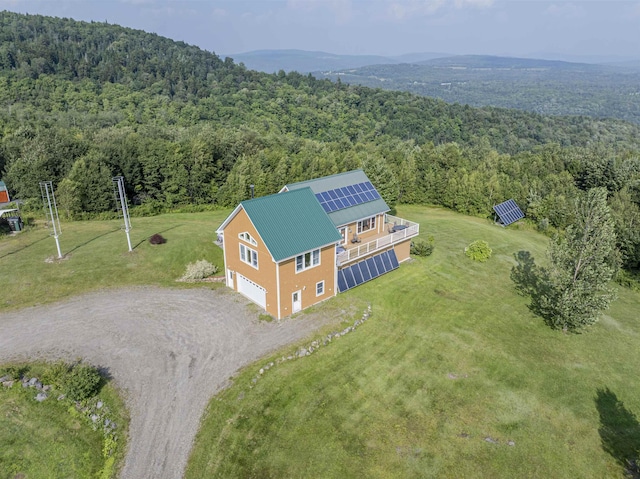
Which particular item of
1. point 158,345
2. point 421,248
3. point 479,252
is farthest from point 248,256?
point 479,252

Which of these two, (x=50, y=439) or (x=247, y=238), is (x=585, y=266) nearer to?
(x=247, y=238)

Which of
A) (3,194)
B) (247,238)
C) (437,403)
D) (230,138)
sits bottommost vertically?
(437,403)

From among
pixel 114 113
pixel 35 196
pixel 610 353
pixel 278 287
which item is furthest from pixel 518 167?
pixel 114 113

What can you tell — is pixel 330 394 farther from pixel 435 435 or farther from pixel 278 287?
pixel 278 287

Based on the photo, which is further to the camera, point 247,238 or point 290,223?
point 247,238

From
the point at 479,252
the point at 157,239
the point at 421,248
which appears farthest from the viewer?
the point at 479,252
